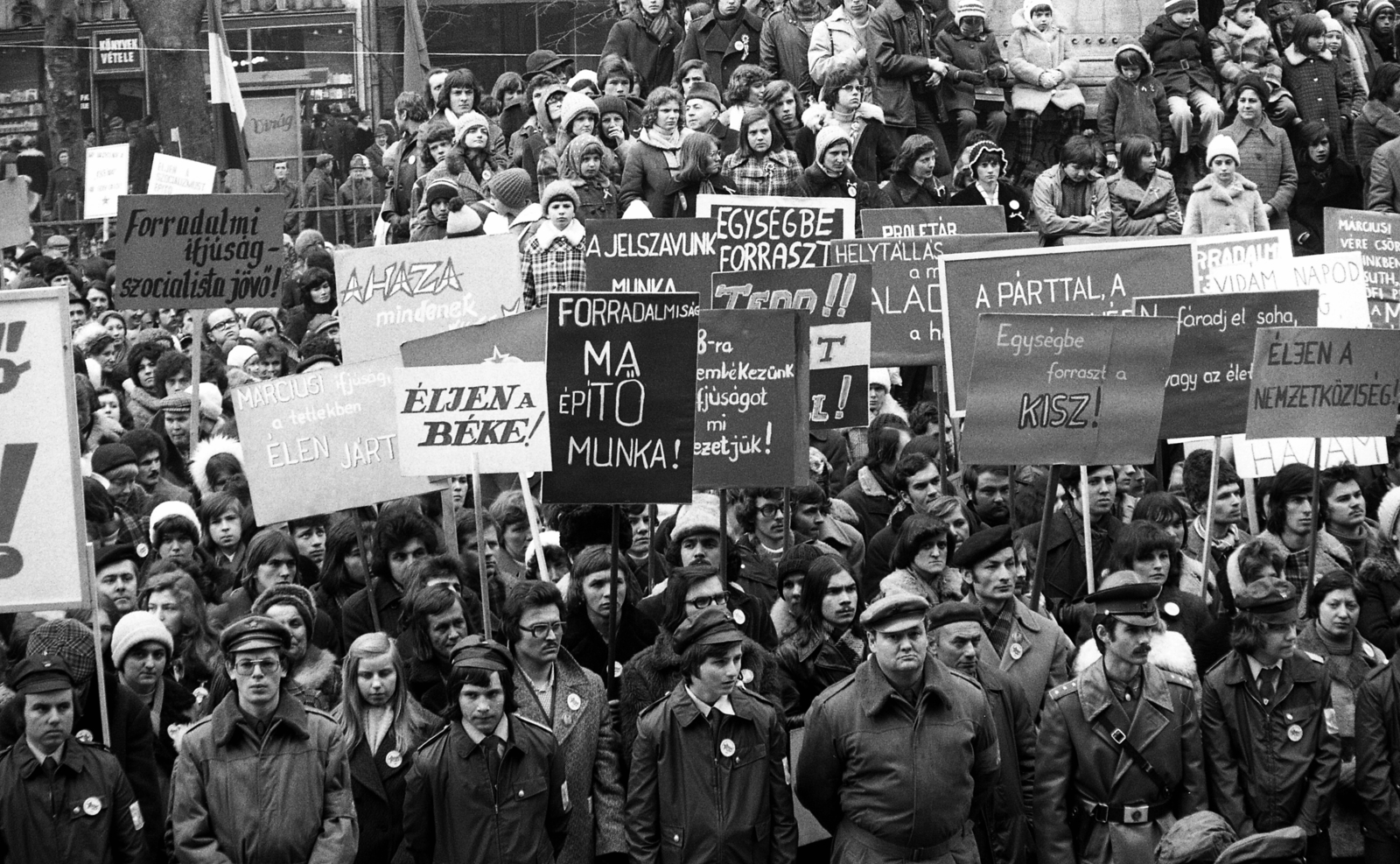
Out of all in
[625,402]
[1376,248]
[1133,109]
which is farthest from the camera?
[1133,109]

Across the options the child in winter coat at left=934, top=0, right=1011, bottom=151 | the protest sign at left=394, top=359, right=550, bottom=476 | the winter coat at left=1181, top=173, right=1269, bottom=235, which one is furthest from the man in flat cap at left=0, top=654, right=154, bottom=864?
the child in winter coat at left=934, top=0, right=1011, bottom=151

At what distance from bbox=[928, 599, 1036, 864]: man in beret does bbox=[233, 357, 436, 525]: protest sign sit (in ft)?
8.73

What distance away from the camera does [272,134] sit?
99.9 feet

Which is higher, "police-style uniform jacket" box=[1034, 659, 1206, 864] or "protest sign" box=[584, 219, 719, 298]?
"protest sign" box=[584, 219, 719, 298]

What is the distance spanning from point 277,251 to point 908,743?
614 cm

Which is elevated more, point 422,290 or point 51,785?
point 422,290

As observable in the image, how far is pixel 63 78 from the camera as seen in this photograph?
3247cm

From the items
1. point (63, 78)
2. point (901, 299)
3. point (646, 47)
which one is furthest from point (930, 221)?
point (63, 78)

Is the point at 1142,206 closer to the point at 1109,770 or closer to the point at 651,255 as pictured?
the point at 651,255

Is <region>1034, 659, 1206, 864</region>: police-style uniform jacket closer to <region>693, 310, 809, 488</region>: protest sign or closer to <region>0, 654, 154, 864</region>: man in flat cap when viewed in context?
<region>693, 310, 809, 488</region>: protest sign

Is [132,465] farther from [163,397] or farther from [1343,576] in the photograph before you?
[1343,576]

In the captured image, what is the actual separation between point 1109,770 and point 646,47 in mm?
12215

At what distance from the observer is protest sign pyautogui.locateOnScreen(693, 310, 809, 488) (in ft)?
29.2

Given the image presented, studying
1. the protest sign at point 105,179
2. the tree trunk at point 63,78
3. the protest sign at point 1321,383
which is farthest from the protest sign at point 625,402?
the tree trunk at point 63,78
